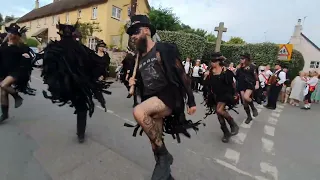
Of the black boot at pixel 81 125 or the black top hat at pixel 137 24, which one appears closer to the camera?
the black top hat at pixel 137 24

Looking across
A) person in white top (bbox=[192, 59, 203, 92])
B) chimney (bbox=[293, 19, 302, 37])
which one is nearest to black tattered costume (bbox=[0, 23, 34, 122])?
person in white top (bbox=[192, 59, 203, 92])

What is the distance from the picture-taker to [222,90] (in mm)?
5125

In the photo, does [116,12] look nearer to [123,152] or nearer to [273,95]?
[273,95]

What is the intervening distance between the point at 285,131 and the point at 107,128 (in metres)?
4.58

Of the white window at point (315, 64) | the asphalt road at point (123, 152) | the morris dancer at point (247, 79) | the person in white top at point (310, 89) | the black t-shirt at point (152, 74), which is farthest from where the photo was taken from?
the white window at point (315, 64)

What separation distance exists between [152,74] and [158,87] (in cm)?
17

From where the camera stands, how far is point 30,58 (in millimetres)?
4906

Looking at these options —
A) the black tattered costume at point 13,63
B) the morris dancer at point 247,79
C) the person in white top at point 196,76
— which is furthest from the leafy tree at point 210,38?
the black tattered costume at point 13,63

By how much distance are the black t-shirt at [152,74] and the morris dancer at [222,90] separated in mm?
2474

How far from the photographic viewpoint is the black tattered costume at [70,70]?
363cm

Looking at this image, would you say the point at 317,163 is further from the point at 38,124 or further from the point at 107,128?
the point at 38,124

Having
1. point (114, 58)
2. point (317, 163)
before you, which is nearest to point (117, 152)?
point (317, 163)

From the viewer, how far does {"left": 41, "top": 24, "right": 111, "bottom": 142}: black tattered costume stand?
363cm

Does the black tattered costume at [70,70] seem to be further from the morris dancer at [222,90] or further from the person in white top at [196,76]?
the person in white top at [196,76]
